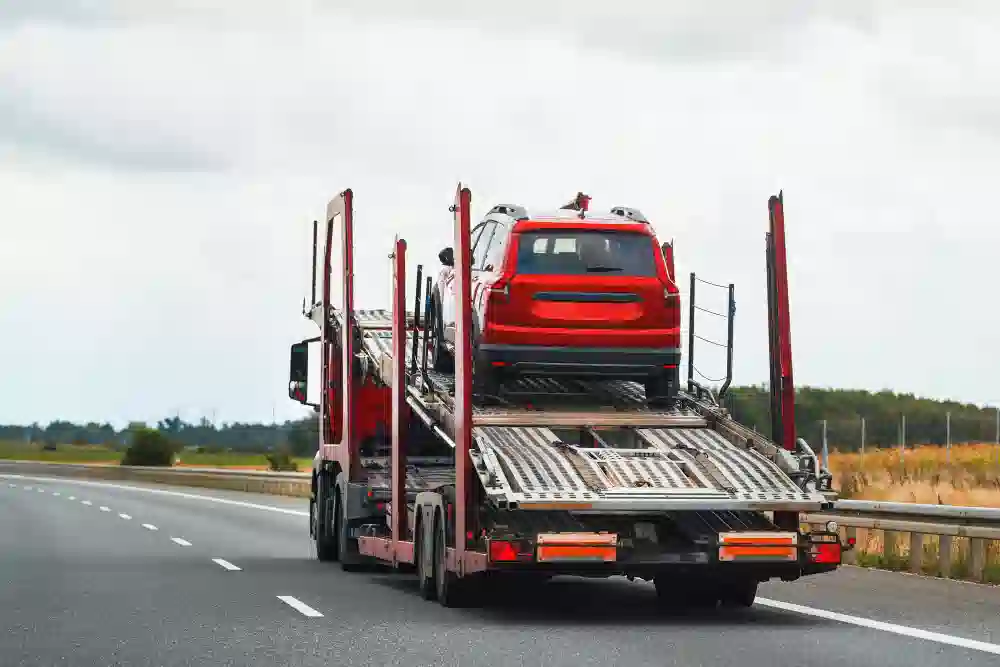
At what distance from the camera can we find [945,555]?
669 inches

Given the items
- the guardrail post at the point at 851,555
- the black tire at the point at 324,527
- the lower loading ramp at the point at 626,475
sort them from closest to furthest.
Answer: the lower loading ramp at the point at 626,475
the guardrail post at the point at 851,555
the black tire at the point at 324,527

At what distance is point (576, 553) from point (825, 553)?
A: 6.29ft

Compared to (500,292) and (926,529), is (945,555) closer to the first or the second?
(926,529)

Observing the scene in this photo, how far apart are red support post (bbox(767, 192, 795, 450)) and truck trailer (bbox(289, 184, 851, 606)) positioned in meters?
0.01

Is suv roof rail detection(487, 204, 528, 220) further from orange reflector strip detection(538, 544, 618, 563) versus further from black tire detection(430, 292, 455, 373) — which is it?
orange reflector strip detection(538, 544, 618, 563)

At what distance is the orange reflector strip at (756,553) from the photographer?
1268 cm

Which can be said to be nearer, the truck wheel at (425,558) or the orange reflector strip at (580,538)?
the orange reflector strip at (580,538)

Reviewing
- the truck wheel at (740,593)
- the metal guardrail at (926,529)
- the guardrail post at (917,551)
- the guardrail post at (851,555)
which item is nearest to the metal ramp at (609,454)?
the truck wheel at (740,593)

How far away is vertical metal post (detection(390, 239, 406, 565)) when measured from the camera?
15.5 m

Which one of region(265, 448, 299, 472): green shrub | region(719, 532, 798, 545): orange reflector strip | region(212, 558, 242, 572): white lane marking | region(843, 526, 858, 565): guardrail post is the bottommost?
region(212, 558, 242, 572): white lane marking

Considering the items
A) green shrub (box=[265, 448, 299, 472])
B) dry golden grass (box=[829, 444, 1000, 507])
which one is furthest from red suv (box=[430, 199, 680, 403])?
green shrub (box=[265, 448, 299, 472])

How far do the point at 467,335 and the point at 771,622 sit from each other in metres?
3.12

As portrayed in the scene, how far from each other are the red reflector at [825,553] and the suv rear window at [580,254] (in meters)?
3.18

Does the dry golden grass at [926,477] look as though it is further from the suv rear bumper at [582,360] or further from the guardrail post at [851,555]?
→ the suv rear bumper at [582,360]
